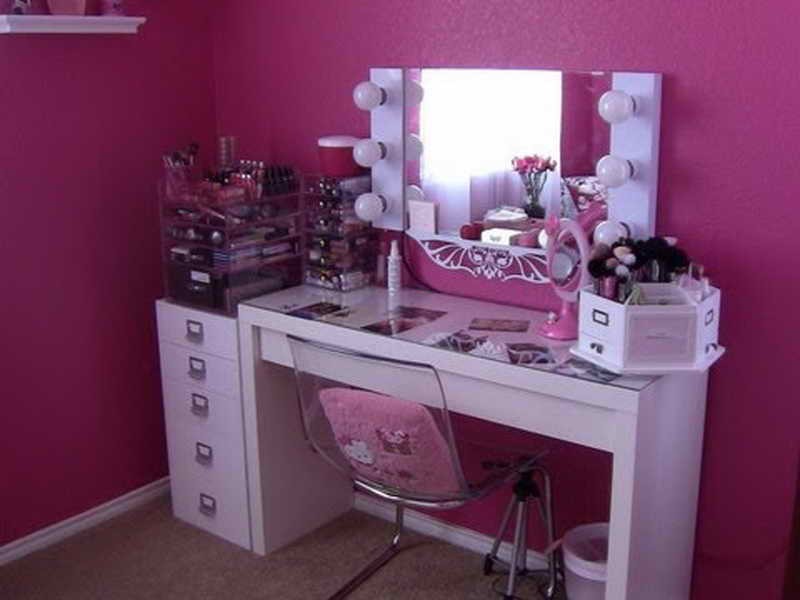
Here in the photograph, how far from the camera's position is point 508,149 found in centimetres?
246

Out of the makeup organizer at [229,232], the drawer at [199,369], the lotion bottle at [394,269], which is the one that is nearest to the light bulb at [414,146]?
the lotion bottle at [394,269]

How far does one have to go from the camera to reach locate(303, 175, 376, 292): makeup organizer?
276 centimetres

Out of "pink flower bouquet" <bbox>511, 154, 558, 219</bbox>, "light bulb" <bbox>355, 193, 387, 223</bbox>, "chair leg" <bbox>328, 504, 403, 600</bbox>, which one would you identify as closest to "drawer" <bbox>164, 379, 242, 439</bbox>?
"chair leg" <bbox>328, 504, 403, 600</bbox>

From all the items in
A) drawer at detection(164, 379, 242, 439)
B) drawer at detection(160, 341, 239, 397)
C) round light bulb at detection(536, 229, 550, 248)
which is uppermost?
round light bulb at detection(536, 229, 550, 248)

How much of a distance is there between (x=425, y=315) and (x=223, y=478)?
2.63 ft

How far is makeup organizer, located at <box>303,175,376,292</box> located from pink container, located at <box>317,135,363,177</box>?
0.07 ft

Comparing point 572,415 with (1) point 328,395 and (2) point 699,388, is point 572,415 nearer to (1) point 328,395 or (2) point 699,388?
(2) point 699,388

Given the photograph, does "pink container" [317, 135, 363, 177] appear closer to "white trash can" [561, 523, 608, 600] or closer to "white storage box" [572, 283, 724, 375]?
"white storage box" [572, 283, 724, 375]

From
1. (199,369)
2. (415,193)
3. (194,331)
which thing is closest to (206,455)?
(199,369)

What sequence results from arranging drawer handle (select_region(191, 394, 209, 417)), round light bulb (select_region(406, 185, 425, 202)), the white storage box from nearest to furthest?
1. the white storage box
2. round light bulb (select_region(406, 185, 425, 202))
3. drawer handle (select_region(191, 394, 209, 417))

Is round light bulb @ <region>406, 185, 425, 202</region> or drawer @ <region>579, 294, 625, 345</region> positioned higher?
round light bulb @ <region>406, 185, 425, 202</region>

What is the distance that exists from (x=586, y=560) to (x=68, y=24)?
188cm

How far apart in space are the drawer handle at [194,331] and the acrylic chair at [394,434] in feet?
1.64

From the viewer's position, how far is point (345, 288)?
2.76 m
